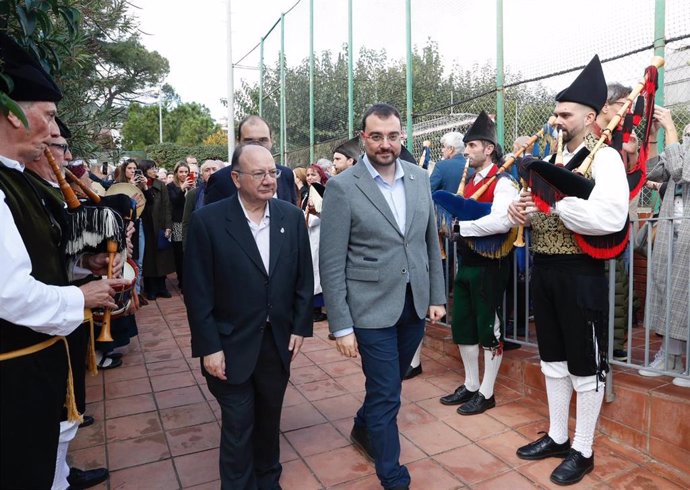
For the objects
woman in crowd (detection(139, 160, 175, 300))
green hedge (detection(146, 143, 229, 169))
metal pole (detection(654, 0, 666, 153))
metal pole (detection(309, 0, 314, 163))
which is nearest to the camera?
metal pole (detection(654, 0, 666, 153))

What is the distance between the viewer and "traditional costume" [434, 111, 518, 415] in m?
3.63

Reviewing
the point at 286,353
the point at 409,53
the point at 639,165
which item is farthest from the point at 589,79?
the point at 409,53

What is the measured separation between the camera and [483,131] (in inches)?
152

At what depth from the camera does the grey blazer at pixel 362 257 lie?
9.37ft

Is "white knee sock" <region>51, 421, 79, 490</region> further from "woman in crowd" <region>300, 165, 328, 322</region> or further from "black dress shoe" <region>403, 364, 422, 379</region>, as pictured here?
"woman in crowd" <region>300, 165, 328, 322</region>

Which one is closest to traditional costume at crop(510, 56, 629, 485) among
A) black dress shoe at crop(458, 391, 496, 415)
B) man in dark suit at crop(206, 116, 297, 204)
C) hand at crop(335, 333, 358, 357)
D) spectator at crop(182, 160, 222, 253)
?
black dress shoe at crop(458, 391, 496, 415)

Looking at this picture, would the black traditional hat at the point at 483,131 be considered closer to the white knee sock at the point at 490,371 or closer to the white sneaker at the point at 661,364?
the white knee sock at the point at 490,371

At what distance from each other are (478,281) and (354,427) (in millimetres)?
1336

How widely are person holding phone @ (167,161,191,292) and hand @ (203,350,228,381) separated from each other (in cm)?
613

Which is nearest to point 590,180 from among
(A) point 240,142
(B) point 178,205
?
(A) point 240,142

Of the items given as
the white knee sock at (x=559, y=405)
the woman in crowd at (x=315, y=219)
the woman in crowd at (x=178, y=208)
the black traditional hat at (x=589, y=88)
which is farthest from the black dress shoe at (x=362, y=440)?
the woman in crowd at (x=178, y=208)

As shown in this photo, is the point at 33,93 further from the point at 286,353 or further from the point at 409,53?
the point at 409,53

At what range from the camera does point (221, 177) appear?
3.69 m

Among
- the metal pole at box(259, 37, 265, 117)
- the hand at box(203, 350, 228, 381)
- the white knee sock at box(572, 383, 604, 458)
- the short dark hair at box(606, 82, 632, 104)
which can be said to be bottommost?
the white knee sock at box(572, 383, 604, 458)
